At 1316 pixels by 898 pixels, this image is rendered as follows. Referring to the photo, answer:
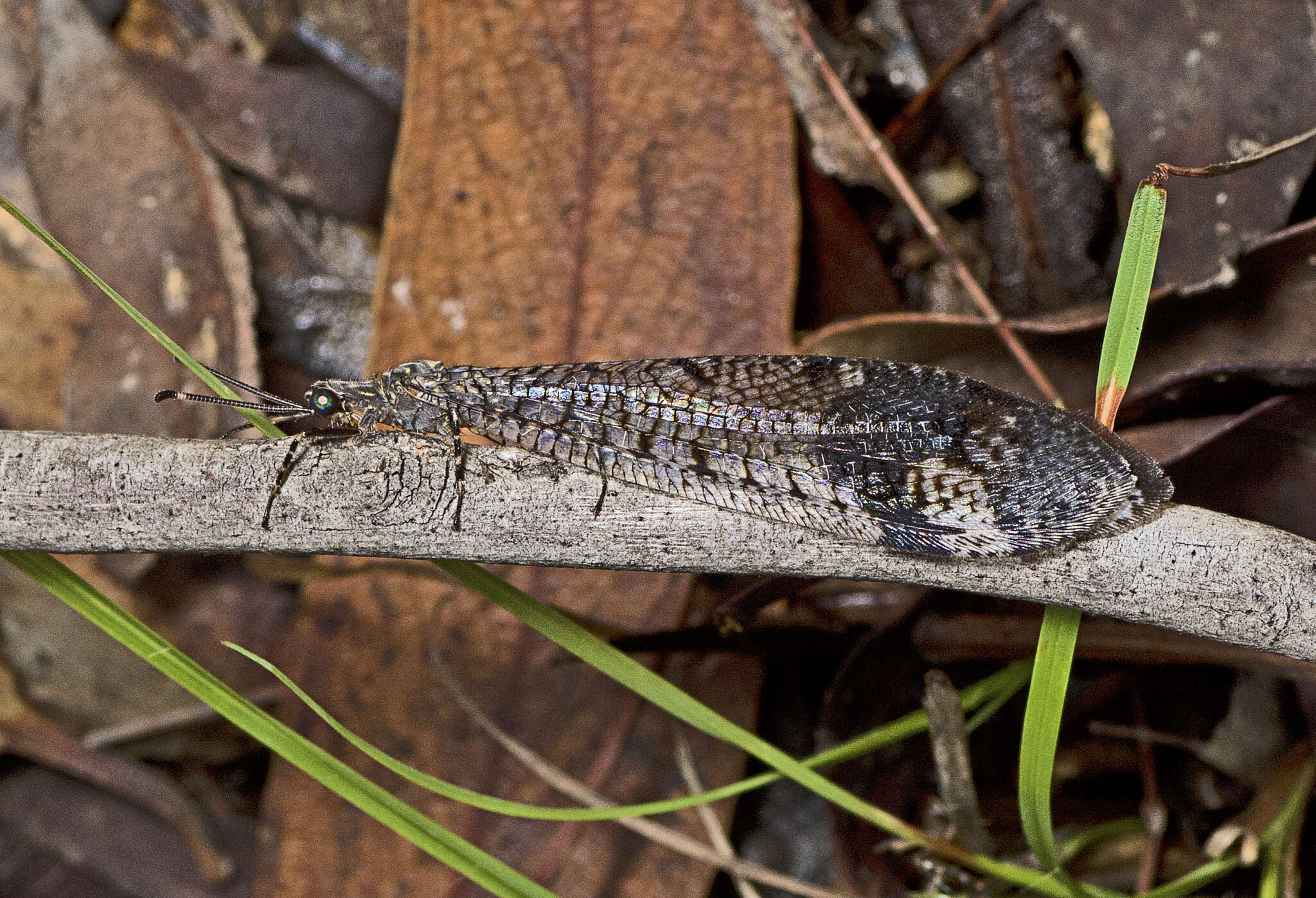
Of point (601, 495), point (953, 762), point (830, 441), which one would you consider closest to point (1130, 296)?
point (830, 441)

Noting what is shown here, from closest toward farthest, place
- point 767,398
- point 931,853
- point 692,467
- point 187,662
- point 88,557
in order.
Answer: point 187,662 → point 692,467 → point 767,398 → point 931,853 → point 88,557

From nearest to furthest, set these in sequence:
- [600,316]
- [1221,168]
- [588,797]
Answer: [1221,168] → [588,797] → [600,316]

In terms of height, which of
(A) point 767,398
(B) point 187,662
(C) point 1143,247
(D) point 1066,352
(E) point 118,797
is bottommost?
(E) point 118,797

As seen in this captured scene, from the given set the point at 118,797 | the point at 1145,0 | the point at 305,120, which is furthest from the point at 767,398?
the point at 118,797

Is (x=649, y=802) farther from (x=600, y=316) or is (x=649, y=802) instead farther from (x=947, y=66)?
(x=947, y=66)

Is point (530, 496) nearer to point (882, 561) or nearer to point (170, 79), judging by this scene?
point (882, 561)

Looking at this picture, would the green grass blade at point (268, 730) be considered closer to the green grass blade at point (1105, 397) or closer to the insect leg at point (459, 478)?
the insect leg at point (459, 478)

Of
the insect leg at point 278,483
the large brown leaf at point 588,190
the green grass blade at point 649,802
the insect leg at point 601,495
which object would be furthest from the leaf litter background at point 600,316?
the insect leg at point 278,483
